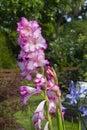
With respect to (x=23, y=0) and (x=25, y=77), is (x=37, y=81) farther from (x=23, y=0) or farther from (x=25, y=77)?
(x=23, y=0)

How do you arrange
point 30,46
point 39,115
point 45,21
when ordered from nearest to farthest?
point 30,46
point 39,115
point 45,21

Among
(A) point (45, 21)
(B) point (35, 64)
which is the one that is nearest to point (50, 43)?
(A) point (45, 21)

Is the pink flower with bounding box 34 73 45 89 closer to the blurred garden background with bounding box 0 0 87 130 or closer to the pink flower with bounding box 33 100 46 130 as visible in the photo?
the pink flower with bounding box 33 100 46 130

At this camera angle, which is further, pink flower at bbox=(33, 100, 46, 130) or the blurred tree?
the blurred tree

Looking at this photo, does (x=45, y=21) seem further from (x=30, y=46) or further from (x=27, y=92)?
(x=30, y=46)

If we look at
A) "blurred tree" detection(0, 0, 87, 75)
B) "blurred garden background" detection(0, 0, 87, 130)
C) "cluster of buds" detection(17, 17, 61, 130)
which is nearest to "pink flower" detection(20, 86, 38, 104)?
"cluster of buds" detection(17, 17, 61, 130)

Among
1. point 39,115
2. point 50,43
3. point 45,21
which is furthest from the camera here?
point 45,21

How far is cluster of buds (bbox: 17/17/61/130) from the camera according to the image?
2.22 m

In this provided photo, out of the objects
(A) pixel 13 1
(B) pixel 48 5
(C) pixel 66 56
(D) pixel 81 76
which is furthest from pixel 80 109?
(B) pixel 48 5

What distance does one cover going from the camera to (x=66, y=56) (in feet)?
49.3

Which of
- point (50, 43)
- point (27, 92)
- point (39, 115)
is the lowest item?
point (39, 115)

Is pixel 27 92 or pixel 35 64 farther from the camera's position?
pixel 27 92

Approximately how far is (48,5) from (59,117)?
54.4 ft

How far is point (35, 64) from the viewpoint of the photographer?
226 centimetres
